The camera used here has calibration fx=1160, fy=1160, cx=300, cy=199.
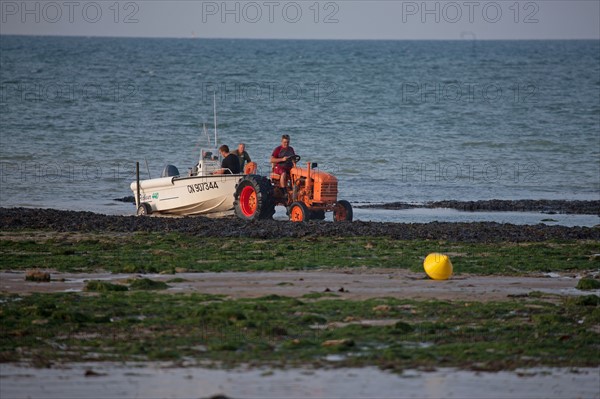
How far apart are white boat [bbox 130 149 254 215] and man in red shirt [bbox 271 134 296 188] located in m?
0.78

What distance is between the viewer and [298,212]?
19.0 metres

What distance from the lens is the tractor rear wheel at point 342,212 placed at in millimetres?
19266

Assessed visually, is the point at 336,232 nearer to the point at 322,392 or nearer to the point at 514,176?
the point at 322,392

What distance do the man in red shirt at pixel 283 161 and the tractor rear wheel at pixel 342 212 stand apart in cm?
97

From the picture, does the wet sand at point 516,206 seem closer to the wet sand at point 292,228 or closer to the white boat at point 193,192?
the wet sand at point 292,228

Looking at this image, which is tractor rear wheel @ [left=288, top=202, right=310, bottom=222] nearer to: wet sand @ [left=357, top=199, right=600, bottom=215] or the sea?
the sea

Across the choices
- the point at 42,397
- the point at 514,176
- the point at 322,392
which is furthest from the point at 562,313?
the point at 514,176

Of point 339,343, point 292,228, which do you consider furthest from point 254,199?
point 339,343

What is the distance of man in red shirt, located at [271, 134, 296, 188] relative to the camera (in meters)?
19.4

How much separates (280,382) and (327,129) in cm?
3494

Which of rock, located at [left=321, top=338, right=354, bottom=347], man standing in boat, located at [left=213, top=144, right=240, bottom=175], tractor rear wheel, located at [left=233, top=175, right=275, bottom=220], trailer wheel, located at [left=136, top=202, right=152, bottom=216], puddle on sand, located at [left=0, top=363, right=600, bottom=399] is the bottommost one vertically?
puddle on sand, located at [left=0, top=363, right=600, bottom=399]

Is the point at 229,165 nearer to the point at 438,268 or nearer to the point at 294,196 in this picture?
the point at 294,196

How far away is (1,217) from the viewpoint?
18.9 metres

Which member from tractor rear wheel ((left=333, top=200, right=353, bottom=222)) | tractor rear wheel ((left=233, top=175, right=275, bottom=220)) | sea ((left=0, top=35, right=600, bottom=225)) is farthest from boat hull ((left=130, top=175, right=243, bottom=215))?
tractor rear wheel ((left=333, top=200, right=353, bottom=222))
